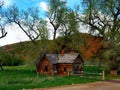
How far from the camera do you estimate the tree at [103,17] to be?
5434 cm

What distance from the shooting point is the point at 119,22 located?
54.9 metres

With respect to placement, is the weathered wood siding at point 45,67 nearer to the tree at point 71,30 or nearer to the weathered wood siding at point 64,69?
the weathered wood siding at point 64,69

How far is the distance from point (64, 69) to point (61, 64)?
102 cm

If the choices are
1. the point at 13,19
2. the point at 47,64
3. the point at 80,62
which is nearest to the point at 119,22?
the point at 80,62

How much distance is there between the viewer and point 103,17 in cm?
5528

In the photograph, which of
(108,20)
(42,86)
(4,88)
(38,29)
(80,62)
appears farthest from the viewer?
(38,29)

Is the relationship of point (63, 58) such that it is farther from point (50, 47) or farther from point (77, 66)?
point (50, 47)

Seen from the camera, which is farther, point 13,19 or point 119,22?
point 13,19

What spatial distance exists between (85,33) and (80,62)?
28.2 ft

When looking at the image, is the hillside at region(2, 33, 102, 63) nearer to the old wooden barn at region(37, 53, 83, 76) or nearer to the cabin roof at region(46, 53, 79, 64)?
the old wooden barn at region(37, 53, 83, 76)

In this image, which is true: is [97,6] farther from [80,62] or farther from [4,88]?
[4,88]

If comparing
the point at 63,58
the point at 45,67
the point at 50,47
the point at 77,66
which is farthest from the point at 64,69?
the point at 50,47

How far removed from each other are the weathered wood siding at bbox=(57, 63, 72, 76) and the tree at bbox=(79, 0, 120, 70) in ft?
27.3

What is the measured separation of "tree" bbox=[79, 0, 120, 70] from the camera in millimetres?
54344
